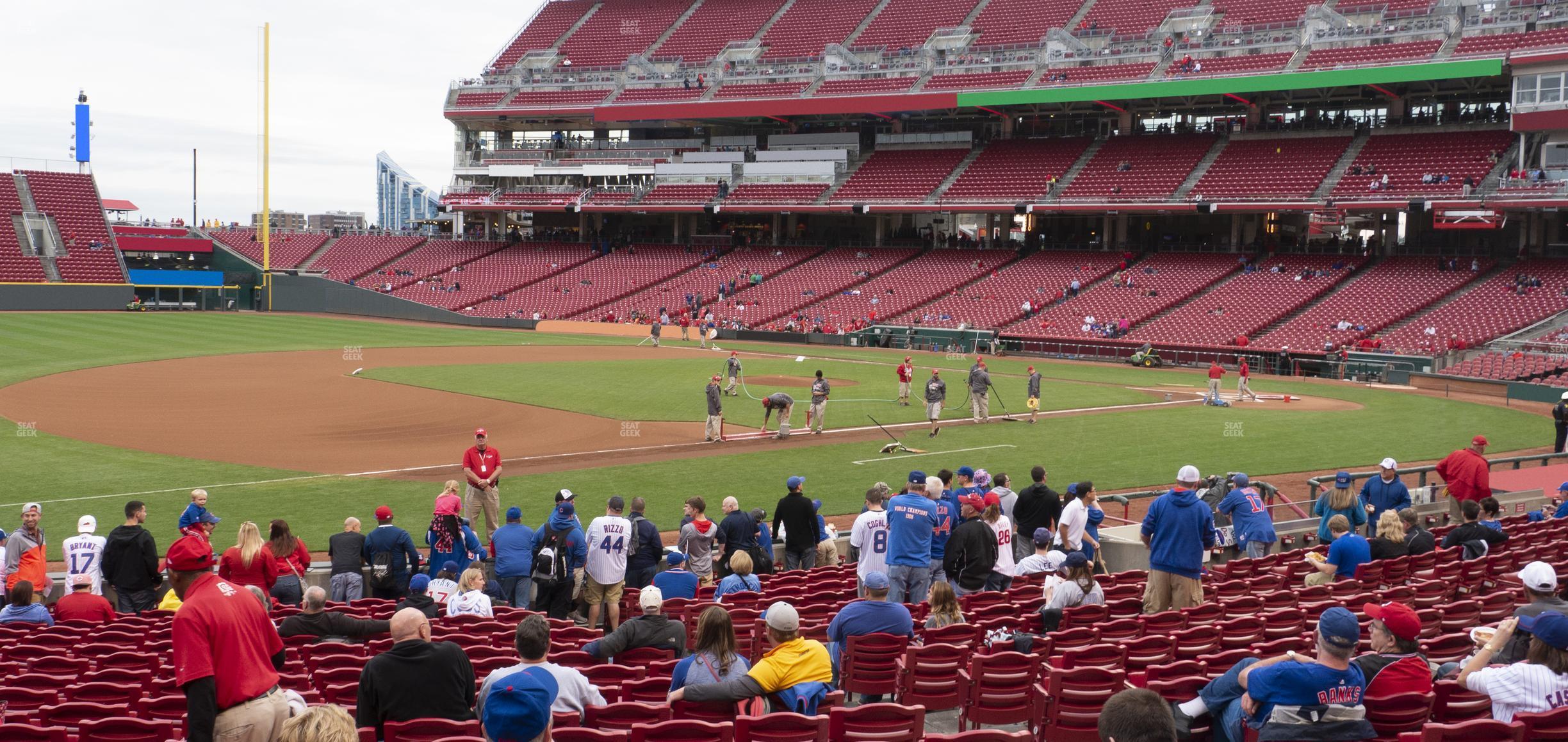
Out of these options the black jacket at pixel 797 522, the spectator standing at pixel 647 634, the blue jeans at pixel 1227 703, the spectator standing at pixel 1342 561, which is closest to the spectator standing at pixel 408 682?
the spectator standing at pixel 647 634

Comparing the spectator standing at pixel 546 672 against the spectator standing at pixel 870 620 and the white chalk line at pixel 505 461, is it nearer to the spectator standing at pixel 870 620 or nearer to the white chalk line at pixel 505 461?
the spectator standing at pixel 870 620

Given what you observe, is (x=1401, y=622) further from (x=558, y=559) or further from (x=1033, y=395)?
(x=1033, y=395)

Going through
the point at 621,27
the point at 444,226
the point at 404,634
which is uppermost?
A: the point at 621,27

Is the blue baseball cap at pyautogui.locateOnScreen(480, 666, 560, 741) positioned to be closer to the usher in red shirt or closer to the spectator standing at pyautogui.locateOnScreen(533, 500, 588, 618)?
the spectator standing at pyautogui.locateOnScreen(533, 500, 588, 618)

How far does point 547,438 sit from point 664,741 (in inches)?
834

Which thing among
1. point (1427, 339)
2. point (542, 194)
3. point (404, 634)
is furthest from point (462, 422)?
point (542, 194)

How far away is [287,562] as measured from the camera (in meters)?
12.4

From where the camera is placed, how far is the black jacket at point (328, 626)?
927cm

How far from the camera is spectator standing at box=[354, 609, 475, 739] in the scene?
620 cm

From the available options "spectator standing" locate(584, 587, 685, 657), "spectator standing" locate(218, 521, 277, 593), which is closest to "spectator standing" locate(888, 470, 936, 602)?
"spectator standing" locate(584, 587, 685, 657)

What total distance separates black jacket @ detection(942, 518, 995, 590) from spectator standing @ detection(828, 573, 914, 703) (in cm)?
348

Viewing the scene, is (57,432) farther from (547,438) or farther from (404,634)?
(404,634)

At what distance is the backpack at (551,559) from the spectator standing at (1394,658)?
8.23 m

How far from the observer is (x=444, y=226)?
87.5 metres
